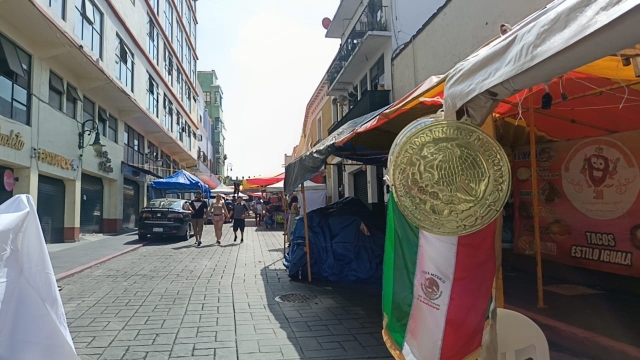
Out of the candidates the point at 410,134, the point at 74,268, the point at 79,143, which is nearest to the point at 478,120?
the point at 410,134

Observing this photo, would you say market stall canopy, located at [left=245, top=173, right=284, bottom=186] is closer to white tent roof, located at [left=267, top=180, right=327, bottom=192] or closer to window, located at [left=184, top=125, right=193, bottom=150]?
white tent roof, located at [left=267, top=180, right=327, bottom=192]

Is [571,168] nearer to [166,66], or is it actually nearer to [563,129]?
[563,129]

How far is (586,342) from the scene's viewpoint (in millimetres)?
4020

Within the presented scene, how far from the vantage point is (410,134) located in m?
2.72

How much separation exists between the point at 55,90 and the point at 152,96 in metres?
10.6

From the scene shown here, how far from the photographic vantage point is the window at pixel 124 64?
18797 millimetres

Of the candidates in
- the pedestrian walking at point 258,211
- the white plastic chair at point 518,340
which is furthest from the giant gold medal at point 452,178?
the pedestrian walking at point 258,211

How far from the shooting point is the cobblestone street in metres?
4.21

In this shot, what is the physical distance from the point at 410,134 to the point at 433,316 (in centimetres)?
121

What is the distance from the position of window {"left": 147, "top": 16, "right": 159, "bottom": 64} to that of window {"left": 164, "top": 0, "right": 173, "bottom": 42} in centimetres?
250

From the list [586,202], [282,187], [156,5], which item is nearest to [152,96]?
[156,5]

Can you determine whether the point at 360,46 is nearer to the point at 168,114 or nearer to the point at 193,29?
the point at 168,114

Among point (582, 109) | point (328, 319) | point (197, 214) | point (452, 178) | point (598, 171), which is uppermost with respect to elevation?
point (582, 109)

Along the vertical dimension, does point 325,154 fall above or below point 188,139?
below
